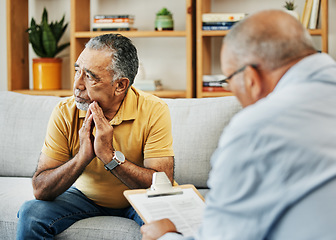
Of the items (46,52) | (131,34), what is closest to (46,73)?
(46,52)

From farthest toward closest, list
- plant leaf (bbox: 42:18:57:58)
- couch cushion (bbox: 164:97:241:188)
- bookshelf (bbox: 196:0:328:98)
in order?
plant leaf (bbox: 42:18:57:58) < bookshelf (bbox: 196:0:328:98) < couch cushion (bbox: 164:97:241:188)

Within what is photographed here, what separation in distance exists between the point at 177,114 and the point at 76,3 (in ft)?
4.37

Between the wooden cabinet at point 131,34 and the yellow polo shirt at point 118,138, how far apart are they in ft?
3.83

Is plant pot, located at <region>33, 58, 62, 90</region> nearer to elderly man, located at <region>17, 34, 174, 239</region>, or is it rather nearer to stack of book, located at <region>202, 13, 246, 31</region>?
stack of book, located at <region>202, 13, 246, 31</region>

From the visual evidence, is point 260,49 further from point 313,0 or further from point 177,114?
point 313,0

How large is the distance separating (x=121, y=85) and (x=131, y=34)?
132 centimetres

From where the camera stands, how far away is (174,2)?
3.37 metres

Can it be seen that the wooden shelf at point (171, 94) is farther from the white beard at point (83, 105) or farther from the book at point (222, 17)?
the white beard at point (83, 105)

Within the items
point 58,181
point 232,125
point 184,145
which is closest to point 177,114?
point 184,145

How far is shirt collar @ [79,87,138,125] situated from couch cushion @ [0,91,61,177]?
64 cm

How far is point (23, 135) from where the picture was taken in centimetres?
245

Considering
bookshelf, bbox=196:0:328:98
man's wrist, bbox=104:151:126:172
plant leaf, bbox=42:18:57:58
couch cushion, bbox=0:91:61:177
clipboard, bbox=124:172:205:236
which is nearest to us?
clipboard, bbox=124:172:205:236

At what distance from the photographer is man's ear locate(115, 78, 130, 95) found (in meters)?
1.85

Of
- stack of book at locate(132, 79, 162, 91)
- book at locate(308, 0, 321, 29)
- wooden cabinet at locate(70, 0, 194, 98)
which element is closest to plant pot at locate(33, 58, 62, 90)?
wooden cabinet at locate(70, 0, 194, 98)
